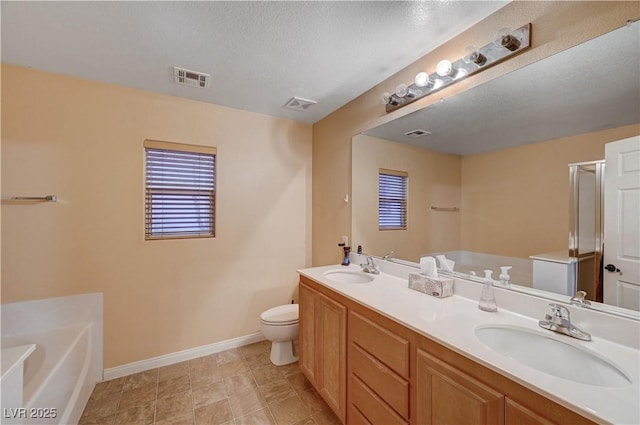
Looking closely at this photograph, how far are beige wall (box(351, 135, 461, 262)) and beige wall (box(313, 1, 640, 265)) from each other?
0.45 ft

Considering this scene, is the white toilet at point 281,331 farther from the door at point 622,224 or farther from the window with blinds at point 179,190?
the door at point 622,224

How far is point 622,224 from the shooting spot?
98 cm

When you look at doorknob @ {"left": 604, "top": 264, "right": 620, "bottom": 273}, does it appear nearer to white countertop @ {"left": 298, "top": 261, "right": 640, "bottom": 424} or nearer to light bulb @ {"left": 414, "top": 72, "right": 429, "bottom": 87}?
white countertop @ {"left": 298, "top": 261, "right": 640, "bottom": 424}

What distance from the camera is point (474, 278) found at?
1466mm

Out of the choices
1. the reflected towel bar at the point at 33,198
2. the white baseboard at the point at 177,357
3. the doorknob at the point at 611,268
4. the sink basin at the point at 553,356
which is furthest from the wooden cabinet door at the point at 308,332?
the reflected towel bar at the point at 33,198

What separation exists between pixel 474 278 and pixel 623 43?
1.18m

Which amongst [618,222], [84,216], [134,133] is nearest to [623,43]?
[618,222]

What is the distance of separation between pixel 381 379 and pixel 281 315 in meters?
1.31

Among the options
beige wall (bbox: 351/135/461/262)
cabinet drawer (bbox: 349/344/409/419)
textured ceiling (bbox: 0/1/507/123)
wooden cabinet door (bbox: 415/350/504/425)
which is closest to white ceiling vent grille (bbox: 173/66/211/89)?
textured ceiling (bbox: 0/1/507/123)

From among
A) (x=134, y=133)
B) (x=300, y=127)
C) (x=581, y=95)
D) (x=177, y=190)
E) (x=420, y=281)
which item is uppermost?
(x=300, y=127)

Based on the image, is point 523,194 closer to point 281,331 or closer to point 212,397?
point 281,331

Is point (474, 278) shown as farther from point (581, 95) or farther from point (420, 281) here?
point (581, 95)

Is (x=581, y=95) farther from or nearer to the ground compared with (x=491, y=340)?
farther from the ground

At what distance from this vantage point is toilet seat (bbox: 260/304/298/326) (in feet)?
7.24
